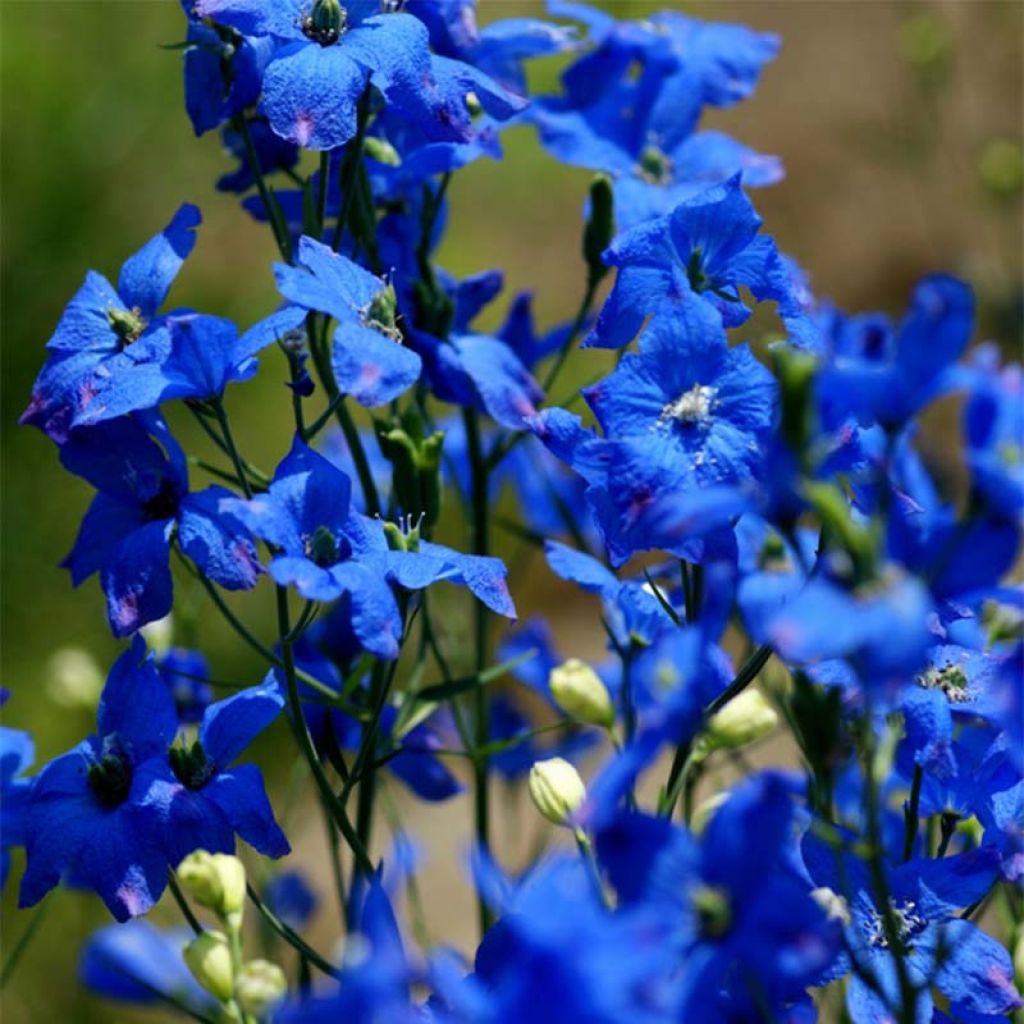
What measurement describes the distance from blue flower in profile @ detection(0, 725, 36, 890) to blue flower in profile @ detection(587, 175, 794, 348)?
0.35 metres

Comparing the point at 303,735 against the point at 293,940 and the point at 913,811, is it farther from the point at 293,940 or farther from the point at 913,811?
the point at 913,811

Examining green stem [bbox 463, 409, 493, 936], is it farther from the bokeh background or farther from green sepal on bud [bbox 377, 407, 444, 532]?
the bokeh background

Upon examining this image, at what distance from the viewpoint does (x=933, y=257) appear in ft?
10.1

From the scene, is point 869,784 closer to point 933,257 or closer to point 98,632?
point 98,632

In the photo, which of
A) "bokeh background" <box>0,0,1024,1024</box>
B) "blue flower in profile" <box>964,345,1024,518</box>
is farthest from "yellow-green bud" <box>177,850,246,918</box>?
"bokeh background" <box>0,0,1024,1024</box>

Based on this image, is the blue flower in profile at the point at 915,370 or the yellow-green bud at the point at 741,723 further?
the yellow-green bud at the point at 741,723

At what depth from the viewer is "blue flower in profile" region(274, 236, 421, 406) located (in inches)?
28.3

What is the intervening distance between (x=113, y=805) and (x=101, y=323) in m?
0.23

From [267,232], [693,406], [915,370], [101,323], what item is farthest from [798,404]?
[267,232]

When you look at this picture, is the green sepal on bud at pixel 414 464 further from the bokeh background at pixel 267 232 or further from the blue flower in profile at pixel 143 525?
the bokeh background at pixel 267 232

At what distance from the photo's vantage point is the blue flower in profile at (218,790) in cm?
75

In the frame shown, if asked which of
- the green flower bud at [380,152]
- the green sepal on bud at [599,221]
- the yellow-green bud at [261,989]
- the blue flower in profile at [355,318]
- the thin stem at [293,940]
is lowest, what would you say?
the yellow-green bud at [261,989]

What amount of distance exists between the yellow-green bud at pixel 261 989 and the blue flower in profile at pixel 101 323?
283 millimetres

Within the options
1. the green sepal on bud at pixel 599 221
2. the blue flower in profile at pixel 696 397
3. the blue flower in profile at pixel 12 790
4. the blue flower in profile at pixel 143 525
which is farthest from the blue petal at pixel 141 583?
the green sepal on bud at pixel 599 221
